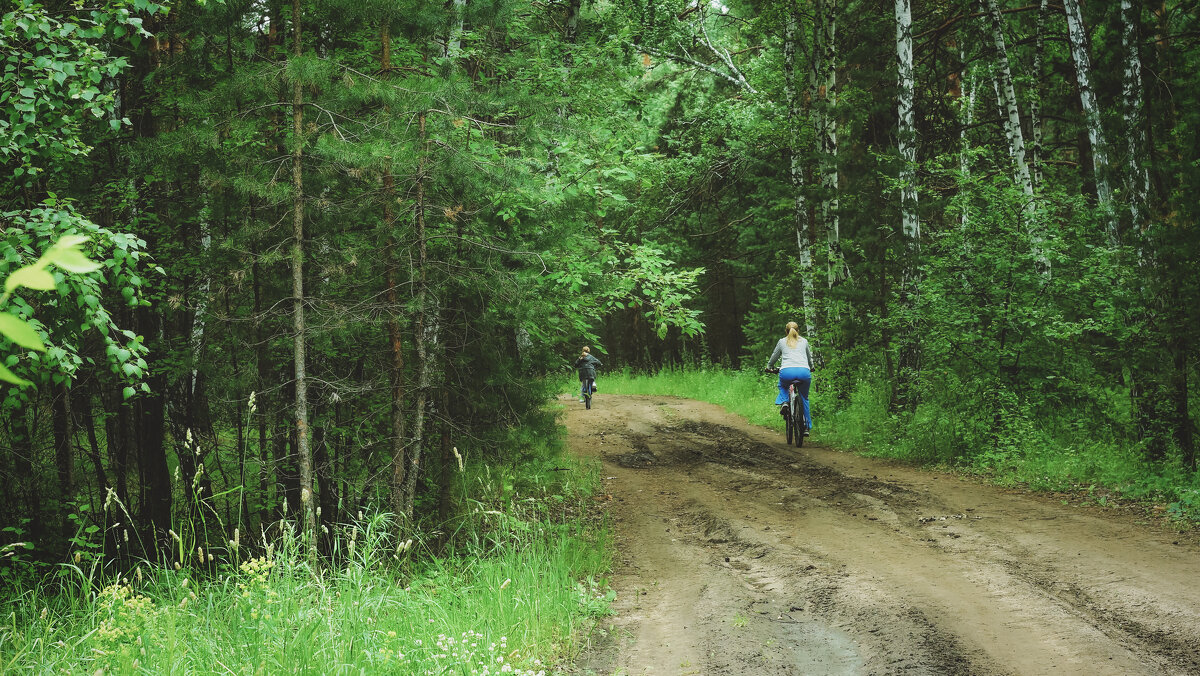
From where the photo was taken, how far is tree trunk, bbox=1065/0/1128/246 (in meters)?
9.80

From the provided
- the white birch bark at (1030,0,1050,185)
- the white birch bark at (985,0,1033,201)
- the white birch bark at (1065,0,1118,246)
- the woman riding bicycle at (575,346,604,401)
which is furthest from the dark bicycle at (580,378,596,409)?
the white birch bark at (1065,0,1118,246)

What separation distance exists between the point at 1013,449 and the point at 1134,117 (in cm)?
439

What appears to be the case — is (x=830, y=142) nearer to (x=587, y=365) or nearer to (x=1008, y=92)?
(x=1008, y=92)

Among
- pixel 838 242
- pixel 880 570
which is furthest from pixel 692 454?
pixel 880 570

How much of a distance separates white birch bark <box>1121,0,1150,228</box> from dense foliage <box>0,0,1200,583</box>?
35mm

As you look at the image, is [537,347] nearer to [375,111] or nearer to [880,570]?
[375,111]

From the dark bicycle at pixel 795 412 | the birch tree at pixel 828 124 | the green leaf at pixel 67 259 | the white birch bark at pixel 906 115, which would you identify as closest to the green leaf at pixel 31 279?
the green leaf at pixel 67 259

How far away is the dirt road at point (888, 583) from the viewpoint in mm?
4949

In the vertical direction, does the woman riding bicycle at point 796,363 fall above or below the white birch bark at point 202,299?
below

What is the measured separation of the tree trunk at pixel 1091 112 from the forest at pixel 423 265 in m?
0.04

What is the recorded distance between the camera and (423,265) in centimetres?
888

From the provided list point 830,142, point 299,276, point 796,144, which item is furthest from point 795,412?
point 299,276

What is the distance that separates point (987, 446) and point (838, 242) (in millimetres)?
6683

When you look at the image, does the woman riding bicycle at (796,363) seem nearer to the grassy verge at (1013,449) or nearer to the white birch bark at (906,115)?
the grassy verge at (1013,449)
